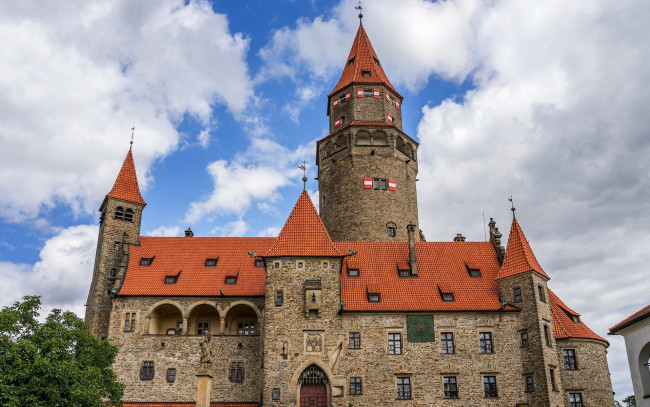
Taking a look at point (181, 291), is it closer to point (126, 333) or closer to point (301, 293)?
point (126, 333)

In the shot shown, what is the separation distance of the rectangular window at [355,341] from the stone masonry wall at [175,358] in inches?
219

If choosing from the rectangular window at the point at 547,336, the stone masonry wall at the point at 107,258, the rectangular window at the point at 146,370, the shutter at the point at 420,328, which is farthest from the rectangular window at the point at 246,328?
the rectangular window at the point at 547,336

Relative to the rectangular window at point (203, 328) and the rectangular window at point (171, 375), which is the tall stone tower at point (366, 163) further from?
the rectangular window at point (171, 375)

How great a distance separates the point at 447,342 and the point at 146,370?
57.6ft

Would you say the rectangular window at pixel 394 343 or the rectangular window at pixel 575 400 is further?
the rectangular window at pixel 394 343

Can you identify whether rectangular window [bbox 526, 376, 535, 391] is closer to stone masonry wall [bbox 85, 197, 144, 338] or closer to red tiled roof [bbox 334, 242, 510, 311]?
red tiled roof [bbox 334, 242, 510, 311]

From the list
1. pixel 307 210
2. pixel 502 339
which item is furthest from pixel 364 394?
pixel 307 210

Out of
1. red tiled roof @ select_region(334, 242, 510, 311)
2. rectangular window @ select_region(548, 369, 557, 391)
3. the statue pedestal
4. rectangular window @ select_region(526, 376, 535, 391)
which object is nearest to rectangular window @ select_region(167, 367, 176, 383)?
red tiled roof @ select_region(334, 242, 510, 311)

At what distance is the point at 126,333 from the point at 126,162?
1476 centimetres

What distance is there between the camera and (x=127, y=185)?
4409 cm

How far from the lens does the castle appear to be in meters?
32.1

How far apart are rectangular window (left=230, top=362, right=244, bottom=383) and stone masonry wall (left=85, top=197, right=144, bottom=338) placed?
874 centimetres

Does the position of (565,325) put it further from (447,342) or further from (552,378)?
(447,342)

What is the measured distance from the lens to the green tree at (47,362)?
24.0 metres
